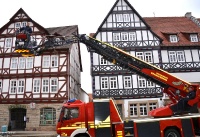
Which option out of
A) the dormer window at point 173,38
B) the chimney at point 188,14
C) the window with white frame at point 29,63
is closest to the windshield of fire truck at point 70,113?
the window with white frame at point 29,63

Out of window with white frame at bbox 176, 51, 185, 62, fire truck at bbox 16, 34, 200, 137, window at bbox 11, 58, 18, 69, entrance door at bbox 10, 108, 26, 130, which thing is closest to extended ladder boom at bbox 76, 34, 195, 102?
fire truck at bbox 16, 34, 200, 137

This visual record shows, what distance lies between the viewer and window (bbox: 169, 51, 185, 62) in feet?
87.1

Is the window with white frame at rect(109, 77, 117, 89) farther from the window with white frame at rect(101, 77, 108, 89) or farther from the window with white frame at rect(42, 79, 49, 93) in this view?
the window with white frame at rect(42, 79, 49, 93)

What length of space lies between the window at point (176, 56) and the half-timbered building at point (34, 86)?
12773 mm

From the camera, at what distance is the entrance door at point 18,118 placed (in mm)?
26314

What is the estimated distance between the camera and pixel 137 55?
87.4ft

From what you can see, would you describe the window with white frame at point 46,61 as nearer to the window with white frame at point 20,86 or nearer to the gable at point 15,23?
the window with white frame at point 20,86

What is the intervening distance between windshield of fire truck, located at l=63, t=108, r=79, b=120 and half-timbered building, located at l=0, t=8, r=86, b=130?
13.9 m

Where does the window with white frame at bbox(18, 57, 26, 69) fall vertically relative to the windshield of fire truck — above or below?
above

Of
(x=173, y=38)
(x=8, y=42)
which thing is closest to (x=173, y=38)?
(x=173, y=38)

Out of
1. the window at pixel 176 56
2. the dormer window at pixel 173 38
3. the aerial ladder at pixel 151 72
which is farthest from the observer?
the dormer window at pixel 173 38

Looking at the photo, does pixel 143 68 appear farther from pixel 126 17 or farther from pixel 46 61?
pixel 46 61

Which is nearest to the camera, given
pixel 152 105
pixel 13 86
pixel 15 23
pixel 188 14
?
pixel 152 105

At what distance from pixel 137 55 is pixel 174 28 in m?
7.52
